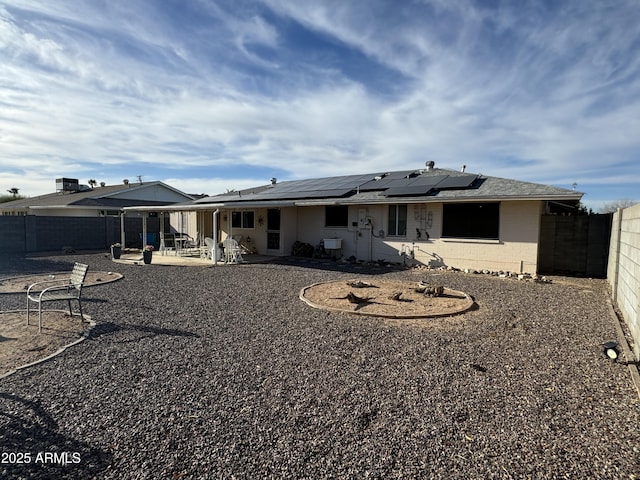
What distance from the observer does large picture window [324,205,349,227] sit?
45.7ft

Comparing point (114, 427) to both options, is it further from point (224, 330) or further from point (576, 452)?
point (576, 452)

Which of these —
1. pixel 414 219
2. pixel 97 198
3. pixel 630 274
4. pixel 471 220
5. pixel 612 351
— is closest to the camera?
pixel 612 351

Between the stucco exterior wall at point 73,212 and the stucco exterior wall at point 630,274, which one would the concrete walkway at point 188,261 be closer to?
the stucco exterior wall at point 73,212

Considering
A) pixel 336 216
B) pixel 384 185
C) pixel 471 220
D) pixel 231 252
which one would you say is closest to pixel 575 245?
pixel 471 220

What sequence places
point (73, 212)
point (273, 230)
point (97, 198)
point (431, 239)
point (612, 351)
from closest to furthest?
point (612, 351) → point (431, 239) → point (273, 230) → point (73, 212) → point (97, 198)

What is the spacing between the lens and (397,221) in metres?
12.5

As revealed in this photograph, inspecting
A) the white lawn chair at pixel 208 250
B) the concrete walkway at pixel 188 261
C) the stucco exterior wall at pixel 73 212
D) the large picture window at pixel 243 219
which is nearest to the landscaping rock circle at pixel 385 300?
the concrete walkway at pixel 188 261

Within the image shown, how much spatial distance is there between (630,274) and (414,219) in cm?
703

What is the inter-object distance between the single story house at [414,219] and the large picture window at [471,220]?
0.03m

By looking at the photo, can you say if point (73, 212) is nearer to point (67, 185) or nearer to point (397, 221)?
point (67, 185)

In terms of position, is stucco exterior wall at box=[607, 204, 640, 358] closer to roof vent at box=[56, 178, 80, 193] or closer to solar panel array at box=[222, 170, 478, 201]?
solar panel array at box=[222, 170, 478, 201]

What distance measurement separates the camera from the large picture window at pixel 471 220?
10.7 metres

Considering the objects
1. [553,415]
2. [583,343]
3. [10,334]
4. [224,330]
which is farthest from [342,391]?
[10,334]

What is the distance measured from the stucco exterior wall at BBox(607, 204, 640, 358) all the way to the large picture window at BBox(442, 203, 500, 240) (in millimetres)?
3327
